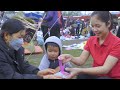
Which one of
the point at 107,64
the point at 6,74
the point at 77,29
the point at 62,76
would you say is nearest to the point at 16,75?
the point at 6,74

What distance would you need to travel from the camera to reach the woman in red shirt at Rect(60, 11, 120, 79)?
181 centimetres

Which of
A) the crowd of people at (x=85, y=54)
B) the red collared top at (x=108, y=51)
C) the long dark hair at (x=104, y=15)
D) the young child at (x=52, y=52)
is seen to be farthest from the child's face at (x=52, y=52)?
the long dark hair at (x=104, y=15)

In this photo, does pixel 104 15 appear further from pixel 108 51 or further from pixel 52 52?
pixel 52 52

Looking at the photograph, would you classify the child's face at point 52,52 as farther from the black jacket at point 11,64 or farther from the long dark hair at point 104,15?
the long dark hair at point 104,15

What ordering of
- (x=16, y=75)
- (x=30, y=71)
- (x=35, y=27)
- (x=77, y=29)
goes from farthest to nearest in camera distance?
(x=77, y=29) → (x=35, y=27) → (x=30, y=71) → (x=16, y=75)

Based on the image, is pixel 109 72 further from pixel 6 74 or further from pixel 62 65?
pixel 6 74

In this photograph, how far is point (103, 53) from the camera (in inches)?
74.9

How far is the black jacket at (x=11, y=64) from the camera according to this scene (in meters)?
1.80

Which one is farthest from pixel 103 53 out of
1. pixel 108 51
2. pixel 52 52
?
pixel 52 52

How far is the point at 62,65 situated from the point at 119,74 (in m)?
0.45

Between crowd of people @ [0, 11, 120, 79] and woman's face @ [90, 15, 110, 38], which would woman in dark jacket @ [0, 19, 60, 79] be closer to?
crowd of people @ [0, 11, 120, 79]

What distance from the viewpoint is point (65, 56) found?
1.95 meters

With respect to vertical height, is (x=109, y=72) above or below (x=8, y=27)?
below

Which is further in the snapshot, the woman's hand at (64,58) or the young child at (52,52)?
the young child at (52,52)
